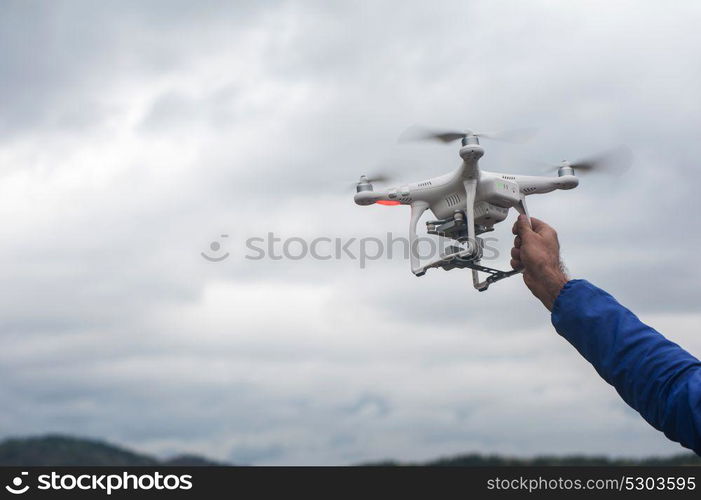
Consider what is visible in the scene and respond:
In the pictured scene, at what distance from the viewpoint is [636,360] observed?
7496 millimetres

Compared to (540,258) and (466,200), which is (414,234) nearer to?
(466,200)

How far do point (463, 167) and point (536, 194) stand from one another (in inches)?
160

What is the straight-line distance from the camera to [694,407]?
7059 mm

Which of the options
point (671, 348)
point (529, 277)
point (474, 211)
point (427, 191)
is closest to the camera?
point (671, 348)

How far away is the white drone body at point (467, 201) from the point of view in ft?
88.8

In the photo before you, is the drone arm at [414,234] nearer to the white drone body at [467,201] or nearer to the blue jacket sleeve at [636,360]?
the white drone body at [467,201]

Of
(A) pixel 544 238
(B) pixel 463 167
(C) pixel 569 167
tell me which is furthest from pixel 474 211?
(A) pixel 544 238

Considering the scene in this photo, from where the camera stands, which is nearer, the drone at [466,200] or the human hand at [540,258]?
the human hand at [540,258]

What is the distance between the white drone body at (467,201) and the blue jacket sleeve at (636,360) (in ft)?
60.1

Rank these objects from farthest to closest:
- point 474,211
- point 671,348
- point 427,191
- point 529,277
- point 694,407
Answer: point 427,191 → point 474,211 → point 529,277 → point 671,348 → point 694,407

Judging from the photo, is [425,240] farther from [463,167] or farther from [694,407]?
[694,407]

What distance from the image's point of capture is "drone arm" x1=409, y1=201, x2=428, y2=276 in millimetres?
28073

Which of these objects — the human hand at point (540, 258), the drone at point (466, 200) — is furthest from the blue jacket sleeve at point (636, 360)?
the drone at point (466, 200)

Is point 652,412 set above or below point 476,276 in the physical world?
below
